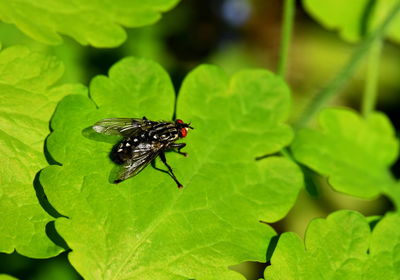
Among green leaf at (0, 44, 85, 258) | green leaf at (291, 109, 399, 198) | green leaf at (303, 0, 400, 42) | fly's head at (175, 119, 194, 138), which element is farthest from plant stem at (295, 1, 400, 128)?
green leaf at (0, 44, 85, 258)

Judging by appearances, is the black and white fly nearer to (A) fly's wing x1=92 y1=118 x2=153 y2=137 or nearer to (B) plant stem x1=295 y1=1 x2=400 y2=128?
(A) fly's wing x1=92 y1=118 x2=153 y2=137

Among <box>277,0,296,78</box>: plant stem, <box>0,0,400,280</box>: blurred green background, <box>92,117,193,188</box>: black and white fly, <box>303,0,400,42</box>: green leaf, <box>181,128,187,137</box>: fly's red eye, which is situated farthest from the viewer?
<box>0,0,400,280</box>: blurred green background

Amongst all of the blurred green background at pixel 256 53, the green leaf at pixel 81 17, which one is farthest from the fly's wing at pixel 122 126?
the blurred green background at pixel 256 53

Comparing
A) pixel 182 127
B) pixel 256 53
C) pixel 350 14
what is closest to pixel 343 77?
pixel 350 14

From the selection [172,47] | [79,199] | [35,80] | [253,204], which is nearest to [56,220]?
[79,199]

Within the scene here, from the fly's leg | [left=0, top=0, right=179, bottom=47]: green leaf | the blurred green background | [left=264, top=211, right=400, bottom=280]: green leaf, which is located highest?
[left=0, top=0, right=179, bottom=47]: green leaf

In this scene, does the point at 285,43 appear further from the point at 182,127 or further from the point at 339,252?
the point at 339,252

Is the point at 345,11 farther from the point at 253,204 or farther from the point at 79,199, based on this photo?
the point at 79,199
